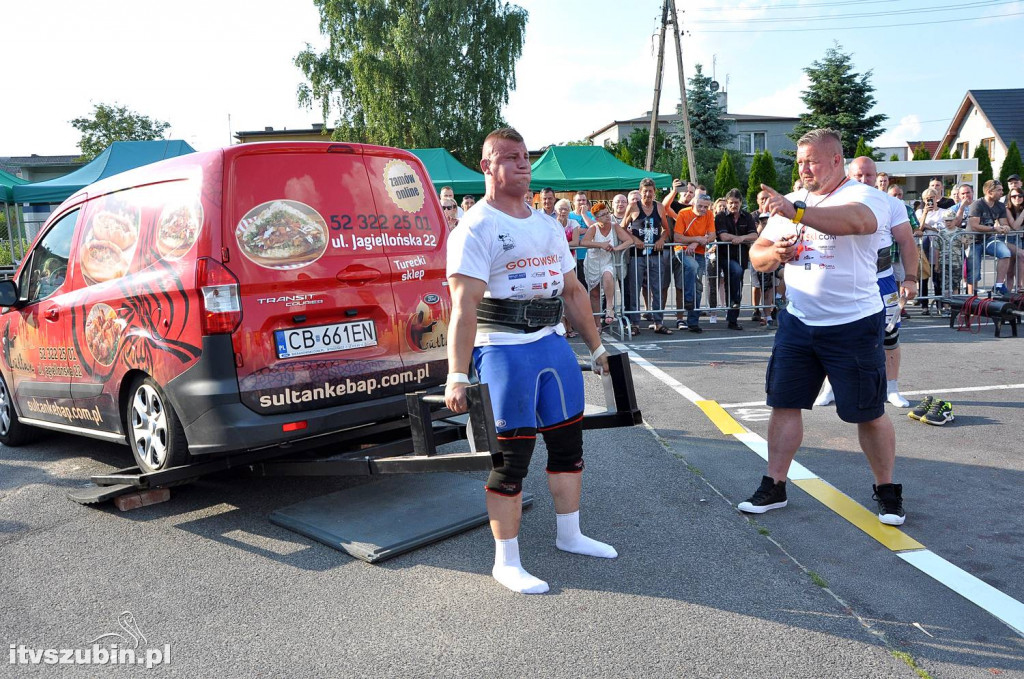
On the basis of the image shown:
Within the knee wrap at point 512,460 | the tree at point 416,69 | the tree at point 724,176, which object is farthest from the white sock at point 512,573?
the tree at point 724,176

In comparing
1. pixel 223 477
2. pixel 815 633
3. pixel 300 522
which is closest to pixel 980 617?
pixel 815 633

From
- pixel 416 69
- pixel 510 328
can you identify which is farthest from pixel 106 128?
pixel 510 328

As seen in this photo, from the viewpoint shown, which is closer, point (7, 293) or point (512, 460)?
point (512, 460)

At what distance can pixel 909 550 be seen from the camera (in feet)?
12.5

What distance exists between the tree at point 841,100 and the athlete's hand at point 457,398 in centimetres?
4798

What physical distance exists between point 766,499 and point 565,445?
1327mm

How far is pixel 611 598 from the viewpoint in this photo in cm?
343

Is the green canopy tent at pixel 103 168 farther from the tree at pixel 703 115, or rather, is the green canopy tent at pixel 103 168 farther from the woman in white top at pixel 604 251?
the tree at pixel 703 115

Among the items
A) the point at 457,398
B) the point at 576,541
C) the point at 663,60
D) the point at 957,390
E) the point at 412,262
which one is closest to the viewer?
the point at 457,398

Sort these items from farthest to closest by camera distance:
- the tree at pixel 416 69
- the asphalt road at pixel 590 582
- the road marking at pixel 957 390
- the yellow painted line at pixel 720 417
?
the tree at pixel 416 69, the road marking at pixel 957 390, the yellow painted line at pixel 720 417, the asphalt road at pixel 590 582

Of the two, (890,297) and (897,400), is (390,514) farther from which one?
(897,400)

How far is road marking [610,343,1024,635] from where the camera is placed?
321cm

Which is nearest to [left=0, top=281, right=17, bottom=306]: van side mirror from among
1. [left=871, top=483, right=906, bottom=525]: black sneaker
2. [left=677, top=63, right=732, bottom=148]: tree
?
[left=871, top=483, right=906, bottom=525]: black sneaker

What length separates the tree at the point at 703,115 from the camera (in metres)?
50.6
